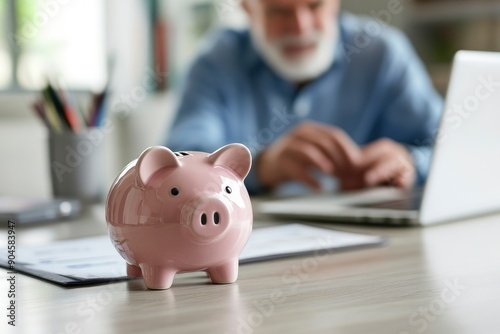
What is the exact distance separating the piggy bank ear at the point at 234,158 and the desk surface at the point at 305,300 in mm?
91

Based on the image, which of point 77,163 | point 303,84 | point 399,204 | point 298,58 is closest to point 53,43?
point 303,84

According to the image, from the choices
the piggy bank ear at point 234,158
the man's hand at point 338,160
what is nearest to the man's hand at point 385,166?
the man's hand at point 338,160

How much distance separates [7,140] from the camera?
106 inches

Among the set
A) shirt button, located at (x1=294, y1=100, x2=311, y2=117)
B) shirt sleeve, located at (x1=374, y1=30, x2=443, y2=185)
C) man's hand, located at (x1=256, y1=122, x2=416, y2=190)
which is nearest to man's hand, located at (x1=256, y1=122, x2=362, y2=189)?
man's hand, located at (x1=256, y1=122, x2=416, y2=190)

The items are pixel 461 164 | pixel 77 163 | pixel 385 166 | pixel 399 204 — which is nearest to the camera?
pixel 461 164

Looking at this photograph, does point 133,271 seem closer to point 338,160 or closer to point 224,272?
point 224,272

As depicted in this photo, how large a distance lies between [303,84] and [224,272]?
5.46 ft

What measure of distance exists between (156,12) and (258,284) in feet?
11.6

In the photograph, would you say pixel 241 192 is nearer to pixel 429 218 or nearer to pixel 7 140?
pixel 429 218

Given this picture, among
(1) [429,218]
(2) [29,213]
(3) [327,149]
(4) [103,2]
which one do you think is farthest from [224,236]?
(4) [103,2]

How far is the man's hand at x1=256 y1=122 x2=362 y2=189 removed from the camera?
4.52 feet

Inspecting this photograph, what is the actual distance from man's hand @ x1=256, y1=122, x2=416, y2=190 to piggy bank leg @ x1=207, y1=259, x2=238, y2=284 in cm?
81

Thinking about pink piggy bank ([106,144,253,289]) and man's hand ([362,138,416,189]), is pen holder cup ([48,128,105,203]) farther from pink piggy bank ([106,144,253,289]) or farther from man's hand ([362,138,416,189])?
pink piggy bank ([106,144,253,289])

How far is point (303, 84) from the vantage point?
220 centimetres
